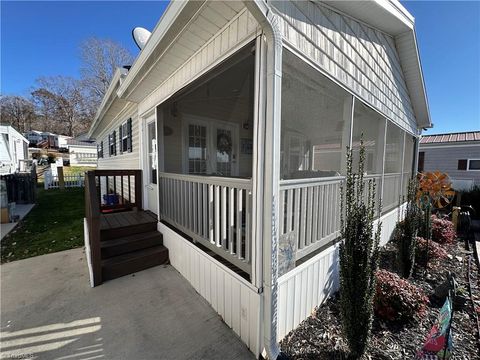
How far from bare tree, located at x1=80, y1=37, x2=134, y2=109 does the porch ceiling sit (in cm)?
1839

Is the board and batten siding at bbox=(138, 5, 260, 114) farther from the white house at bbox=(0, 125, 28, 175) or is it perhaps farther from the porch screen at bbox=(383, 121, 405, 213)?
the white house at bbox=(0, 125, 28, 175)

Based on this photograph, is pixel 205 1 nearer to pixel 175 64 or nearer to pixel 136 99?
pixel 175 64

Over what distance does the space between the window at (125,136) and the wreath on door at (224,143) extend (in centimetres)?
246

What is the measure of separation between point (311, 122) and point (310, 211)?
1098 mm

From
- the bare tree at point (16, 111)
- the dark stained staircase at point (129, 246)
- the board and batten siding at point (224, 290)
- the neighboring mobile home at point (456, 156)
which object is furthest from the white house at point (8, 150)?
the neighboring mobile home at point (456, 156)

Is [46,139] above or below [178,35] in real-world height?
above

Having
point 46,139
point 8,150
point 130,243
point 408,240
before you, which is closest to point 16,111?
point 46,139

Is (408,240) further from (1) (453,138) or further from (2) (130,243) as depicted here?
(1) (453,138)

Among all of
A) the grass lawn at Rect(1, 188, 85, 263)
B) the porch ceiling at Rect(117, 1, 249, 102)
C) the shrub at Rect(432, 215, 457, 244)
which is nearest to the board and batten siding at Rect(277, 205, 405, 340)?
the porch ceiling at Rect(117, 1, 249, 102)

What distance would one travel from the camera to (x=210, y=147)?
210 inches

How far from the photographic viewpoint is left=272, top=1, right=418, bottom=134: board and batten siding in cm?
214

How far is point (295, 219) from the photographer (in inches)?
93.4

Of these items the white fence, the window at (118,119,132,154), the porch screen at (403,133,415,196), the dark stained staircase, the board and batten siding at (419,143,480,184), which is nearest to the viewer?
the dark stained staircase

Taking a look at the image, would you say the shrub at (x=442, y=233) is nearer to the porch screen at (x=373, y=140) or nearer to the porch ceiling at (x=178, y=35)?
the porch screen at (x=373, y=140)
